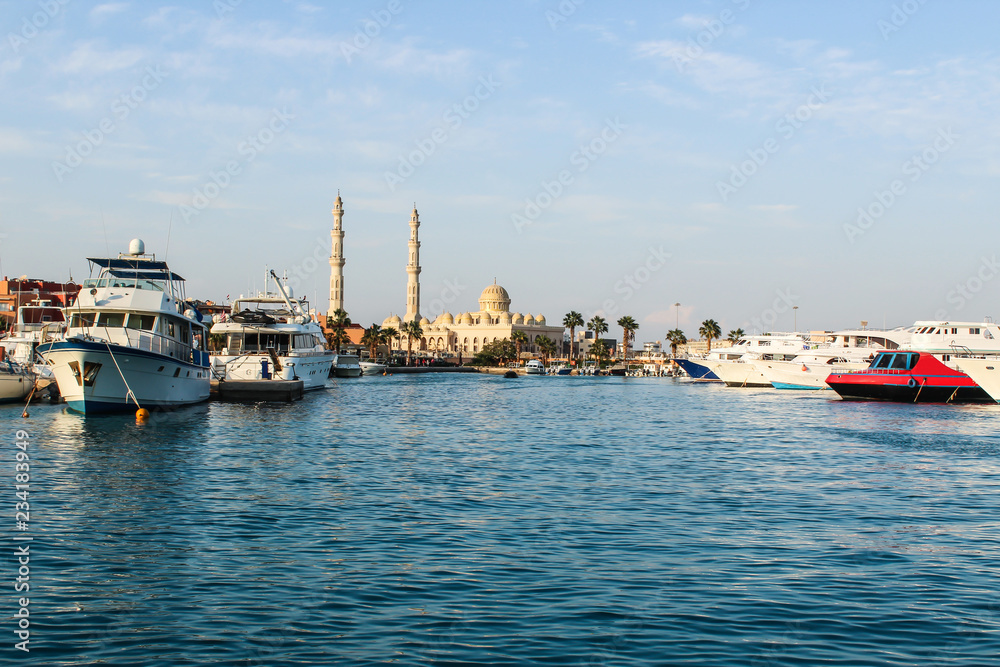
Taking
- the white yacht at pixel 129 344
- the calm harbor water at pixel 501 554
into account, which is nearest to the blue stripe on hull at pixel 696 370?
the white yacht at pixel 129 344

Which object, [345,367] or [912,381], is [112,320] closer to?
[912,381]

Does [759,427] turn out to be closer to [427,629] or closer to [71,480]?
[71,480]

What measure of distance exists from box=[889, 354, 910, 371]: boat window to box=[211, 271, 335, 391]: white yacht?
4050cm

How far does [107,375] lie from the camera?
35.0 meters

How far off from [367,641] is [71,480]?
1351cm

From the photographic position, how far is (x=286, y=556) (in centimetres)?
1383

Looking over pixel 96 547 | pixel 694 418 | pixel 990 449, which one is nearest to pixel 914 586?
pixel 96 547

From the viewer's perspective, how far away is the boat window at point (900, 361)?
59.5 meters

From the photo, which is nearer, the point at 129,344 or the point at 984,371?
the point at 129,344

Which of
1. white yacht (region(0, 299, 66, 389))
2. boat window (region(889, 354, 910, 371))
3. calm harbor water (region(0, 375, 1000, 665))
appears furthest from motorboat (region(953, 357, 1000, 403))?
white yacht (region(0, 299, 66, 389))

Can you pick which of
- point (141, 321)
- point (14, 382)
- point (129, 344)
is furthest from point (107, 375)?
point (14, 382)

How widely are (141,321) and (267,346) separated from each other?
1993cm

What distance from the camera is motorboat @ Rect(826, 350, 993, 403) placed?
58.1m

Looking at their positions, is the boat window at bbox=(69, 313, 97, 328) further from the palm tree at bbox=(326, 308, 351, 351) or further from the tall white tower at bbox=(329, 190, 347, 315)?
the tall white tower at bbox=(329, 190, 347, 315)
